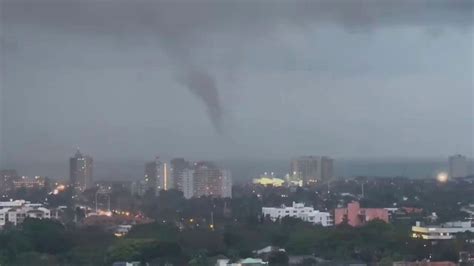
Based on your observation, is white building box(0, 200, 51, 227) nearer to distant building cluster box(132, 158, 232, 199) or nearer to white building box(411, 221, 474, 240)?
distant building cluster box(132, 158, 232, 199)

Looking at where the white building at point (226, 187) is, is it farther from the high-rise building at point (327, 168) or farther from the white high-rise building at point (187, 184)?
the high-rise building at point (327, 168)

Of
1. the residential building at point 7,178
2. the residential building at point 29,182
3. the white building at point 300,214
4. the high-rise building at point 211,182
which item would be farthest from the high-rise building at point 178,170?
the residential building at point 7,178

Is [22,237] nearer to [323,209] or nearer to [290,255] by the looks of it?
[290,255]

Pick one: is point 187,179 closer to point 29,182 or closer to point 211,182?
point 211,182

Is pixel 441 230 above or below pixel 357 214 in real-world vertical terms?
below

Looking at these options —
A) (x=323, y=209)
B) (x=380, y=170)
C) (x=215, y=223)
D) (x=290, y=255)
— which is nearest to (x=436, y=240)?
(x=290, y=255)

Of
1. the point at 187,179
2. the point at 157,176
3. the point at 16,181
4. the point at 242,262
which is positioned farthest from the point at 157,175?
the point at 242,262
